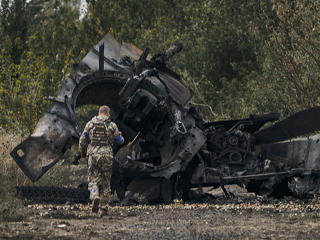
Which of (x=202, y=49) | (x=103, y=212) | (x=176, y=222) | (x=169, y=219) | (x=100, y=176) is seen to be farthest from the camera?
(x=202, y=49)

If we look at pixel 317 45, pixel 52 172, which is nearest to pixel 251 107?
pixel 317 45

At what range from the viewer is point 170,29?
3350cm

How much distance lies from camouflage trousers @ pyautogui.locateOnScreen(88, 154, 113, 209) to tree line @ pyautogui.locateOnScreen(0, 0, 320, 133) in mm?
7468

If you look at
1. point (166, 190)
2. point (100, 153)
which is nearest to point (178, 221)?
point (100, 153)

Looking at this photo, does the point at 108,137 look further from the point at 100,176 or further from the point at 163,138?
the point at 163,138

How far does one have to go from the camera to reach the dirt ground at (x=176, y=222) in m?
9.62

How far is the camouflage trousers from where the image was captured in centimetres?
1254

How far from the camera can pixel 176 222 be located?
1138 centimetres

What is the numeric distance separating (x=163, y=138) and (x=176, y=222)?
14.3ft

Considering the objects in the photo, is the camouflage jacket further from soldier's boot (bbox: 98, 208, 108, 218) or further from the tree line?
the tree line

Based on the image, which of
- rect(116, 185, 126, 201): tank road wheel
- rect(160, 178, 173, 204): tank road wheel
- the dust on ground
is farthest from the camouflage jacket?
rect(116, 185, 126, 201): tank road wheel

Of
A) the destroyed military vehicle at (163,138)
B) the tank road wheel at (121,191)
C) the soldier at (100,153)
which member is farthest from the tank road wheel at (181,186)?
the soldier at (100,153)

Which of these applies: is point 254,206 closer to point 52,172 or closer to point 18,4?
point 52,172

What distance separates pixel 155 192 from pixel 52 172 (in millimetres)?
3691
